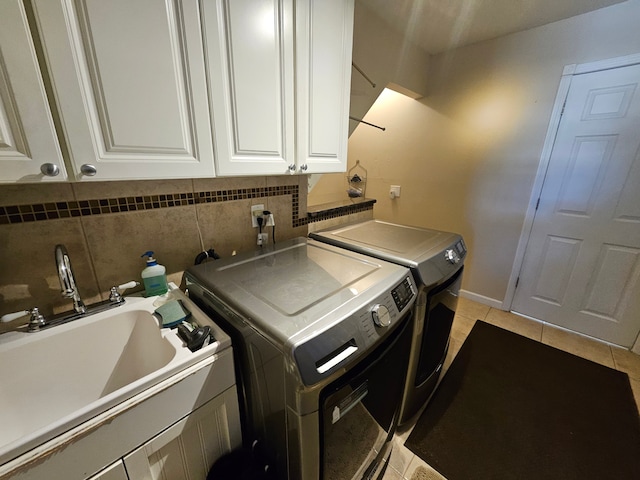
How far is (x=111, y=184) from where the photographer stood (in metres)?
0.94

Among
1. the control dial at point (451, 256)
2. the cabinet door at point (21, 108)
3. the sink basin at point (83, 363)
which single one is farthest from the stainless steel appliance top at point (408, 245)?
the cabinet door at point (21, 108)

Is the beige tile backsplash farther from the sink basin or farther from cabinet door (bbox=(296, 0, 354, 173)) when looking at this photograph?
cabinet door (bbox=(296, 0, 354, 173))

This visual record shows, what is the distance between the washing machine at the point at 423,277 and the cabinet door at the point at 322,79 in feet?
1.63

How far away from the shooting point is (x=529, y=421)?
146 cm

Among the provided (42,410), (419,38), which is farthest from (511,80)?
(42,410)

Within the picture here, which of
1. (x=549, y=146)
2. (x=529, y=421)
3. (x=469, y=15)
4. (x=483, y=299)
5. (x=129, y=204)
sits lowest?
(x=529, y=421)

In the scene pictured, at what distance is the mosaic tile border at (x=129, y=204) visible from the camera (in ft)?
2.61

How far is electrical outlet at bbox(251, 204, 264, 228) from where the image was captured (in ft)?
4.49

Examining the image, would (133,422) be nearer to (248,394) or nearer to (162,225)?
(248,394)

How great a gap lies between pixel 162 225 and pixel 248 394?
2.52ft

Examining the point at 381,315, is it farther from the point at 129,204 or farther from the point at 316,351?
the point at 129,204

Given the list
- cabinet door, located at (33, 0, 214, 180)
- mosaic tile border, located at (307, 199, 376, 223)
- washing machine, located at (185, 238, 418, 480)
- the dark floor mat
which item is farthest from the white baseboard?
cabinet door, located at (33, 0, 214, 180)

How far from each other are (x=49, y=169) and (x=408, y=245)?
1.40 meters

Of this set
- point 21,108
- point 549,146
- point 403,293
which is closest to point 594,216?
point 549,146
